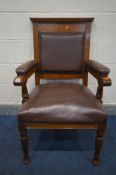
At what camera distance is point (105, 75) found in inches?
46.1

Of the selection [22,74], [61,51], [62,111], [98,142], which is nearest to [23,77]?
[22,74]

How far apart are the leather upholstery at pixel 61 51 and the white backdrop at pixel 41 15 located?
25cm

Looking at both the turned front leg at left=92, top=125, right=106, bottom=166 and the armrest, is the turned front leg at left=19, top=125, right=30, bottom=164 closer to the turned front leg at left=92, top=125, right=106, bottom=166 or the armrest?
the armrest

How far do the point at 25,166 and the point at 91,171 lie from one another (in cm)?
42

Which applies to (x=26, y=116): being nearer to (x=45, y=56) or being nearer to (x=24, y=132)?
(x=24, y=132)

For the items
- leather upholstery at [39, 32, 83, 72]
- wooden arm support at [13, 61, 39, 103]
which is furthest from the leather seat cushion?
leather upholstery at [39, 32, 83, 72]

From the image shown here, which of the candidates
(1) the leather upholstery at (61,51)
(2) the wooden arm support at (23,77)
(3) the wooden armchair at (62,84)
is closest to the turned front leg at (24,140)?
(3) the wooden armchair at (62,84)

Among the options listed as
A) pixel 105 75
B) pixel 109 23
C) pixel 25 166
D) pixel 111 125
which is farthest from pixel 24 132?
pixel 109 23

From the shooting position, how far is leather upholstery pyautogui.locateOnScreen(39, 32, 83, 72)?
1.49 meters

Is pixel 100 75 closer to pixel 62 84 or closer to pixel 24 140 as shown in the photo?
pixel 62 84

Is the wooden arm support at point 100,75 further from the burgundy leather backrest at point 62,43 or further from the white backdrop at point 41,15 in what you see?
the white backdrop at point 41,15

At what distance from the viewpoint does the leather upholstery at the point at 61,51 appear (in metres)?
1.49

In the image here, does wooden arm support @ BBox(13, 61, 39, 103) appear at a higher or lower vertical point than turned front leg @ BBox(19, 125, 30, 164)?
higher

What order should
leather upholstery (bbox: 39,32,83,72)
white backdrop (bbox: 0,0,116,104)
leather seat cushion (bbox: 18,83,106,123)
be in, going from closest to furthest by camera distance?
leather seat cushion (bbox: 18,83,106,123) < leather upholstery (bbox: 39,32,83,72) < white backdrop (bbox: 0,0,116,104)
